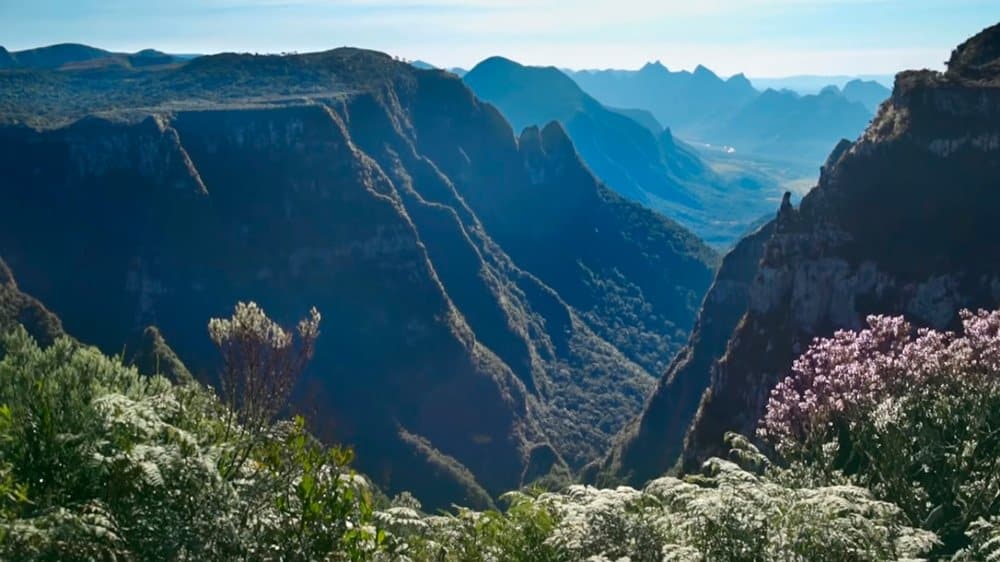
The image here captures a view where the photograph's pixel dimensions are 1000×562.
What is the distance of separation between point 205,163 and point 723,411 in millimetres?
114502

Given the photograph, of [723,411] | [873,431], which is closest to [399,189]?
[723,411]

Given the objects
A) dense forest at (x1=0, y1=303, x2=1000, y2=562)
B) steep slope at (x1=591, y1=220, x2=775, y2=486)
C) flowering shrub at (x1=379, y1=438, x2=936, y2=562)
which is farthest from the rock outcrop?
flowering shrub at (x1=379, y1=438, x2=936, y2=562)

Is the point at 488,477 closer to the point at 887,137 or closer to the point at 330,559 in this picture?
the point at 887,137

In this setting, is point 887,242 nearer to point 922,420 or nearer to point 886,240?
point 886,240

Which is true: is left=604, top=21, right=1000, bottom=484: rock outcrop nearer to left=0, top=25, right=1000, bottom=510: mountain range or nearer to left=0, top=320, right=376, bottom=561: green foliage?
left=0, top=25, right=1000, bottom=510: mountain range

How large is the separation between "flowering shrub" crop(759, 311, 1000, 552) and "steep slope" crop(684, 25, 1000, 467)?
145 ft

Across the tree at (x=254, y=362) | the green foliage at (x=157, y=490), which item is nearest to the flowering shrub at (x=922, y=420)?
the green foliage at (x=157, y=490)

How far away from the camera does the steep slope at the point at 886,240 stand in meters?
58.6

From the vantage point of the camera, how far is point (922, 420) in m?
14.0

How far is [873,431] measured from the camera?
14352 mm

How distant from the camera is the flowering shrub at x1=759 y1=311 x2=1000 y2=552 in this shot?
13.1 metres

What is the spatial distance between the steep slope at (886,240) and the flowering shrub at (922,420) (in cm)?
4408

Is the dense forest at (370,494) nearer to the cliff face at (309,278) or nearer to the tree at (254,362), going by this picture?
the tree at (254,362)

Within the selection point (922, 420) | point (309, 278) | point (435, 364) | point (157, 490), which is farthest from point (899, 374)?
point (309, 278)
